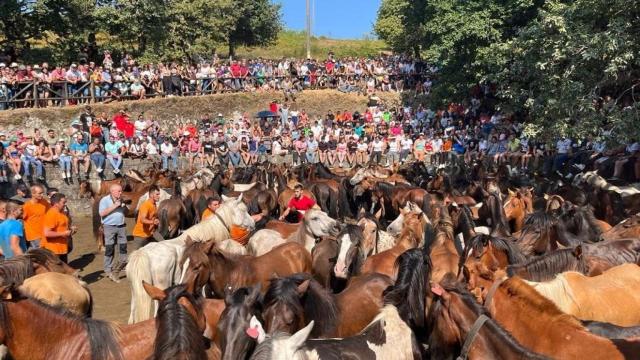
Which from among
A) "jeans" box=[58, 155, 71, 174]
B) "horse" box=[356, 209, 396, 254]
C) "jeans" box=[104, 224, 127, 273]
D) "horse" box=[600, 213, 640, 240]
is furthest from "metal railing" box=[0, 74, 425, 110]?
"horse" box=[600, 213, 640, 240]

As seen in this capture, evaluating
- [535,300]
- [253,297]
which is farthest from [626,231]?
[253,297]

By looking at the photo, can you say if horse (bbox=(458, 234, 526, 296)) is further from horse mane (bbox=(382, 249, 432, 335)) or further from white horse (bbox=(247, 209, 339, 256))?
white horse (bbox=(247, 209, 339, 256))

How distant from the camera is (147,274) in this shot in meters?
8.42

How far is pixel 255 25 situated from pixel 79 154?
26.7 meters

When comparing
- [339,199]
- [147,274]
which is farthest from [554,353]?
[339,199]

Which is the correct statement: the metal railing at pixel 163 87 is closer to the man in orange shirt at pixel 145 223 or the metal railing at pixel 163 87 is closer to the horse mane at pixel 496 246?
the man in orange shirt at pixel 145 223

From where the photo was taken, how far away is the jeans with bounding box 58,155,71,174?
1969 centimetres

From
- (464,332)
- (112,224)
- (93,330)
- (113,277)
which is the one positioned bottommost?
(113,277)

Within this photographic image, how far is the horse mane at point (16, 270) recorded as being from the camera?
7.00 metres

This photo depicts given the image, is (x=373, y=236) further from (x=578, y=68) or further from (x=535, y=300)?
(x=578, y=68)

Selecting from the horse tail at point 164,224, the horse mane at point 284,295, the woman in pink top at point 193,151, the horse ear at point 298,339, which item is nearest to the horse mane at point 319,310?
the horse mane at point 284,295

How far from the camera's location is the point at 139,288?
7.88 metres

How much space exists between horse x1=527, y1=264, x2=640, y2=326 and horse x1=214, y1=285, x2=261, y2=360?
2674mm

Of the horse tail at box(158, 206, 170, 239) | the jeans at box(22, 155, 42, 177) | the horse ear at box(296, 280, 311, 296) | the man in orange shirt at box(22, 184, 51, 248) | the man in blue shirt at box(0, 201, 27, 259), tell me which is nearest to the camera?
the horse ear at box(296, 280, 311, 296)
